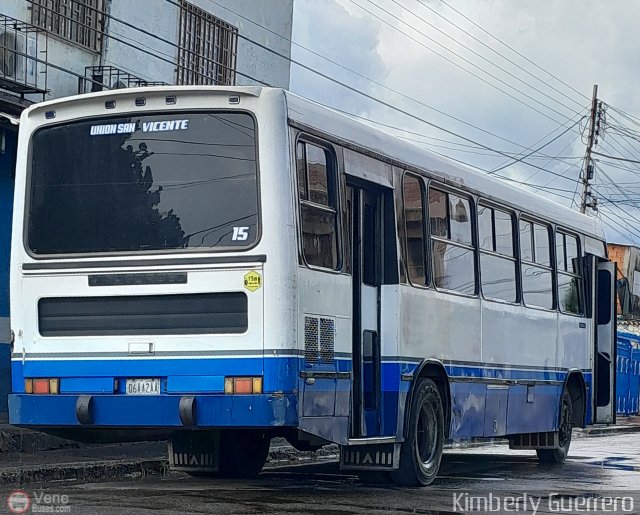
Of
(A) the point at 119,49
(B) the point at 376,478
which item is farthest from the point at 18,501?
(A) the point at 119,49

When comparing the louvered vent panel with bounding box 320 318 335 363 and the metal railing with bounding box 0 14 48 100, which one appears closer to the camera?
the louvered vent panel with bounding box 320 318 335 363

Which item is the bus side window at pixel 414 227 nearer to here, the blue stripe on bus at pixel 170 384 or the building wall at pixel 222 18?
the blue stripe on bus at pixel 170 384

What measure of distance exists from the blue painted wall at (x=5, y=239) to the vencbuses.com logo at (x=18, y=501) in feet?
19.9

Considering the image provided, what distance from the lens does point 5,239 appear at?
1756 centimetres

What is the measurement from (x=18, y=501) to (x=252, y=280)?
101 inches

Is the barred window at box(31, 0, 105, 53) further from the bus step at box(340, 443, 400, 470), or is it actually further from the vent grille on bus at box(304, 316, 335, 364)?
the vent grille on bus at box(304, 316, 335, 364)

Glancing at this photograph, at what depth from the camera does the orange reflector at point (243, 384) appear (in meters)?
9.91

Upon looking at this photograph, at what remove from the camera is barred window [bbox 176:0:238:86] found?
21516mm

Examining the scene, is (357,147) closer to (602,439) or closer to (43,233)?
(43,233)

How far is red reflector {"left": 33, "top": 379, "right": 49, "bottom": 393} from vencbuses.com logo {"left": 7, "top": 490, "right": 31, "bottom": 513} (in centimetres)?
86

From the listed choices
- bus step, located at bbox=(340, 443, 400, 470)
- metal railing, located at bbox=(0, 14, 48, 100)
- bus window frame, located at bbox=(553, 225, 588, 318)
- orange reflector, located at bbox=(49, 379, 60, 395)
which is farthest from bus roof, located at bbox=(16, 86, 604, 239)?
metal railing, located at bbox=(0, 14, 48, 100)

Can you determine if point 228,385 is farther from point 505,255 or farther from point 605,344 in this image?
point 605,344

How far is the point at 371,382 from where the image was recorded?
11.5 meters

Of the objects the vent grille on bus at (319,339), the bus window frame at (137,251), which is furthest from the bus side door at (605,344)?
the bus window frame at (137,251)
